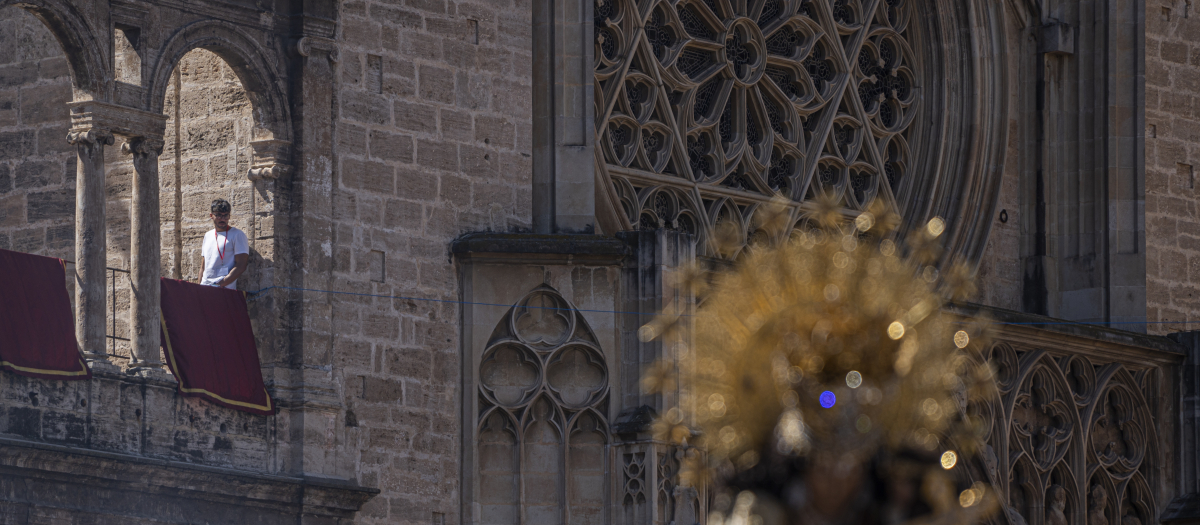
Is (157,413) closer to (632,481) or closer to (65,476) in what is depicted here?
(65,476)

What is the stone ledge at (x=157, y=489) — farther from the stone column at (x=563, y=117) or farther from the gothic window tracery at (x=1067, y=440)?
the gothic window tracery at (x=1067, y=440)

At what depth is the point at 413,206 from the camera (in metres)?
16.8

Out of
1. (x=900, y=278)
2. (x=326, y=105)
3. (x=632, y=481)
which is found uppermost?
(x=326, y=105)

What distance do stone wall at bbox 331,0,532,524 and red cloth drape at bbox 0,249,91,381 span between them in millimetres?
2251

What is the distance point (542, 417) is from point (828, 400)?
10.00m

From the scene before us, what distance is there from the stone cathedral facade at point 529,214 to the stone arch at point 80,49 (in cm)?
2

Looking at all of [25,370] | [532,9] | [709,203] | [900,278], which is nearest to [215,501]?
[25,370]

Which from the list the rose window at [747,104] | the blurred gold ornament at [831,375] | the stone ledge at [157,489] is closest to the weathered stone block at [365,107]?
the rose window at [747,104]

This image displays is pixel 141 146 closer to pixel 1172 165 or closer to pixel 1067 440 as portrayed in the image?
pixel 1067 440

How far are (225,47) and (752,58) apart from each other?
553cm

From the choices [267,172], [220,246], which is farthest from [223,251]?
[267,172]

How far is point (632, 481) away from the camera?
1678cm

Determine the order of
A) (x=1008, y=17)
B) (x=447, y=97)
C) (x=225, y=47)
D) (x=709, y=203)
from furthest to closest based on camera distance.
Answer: (x=1008, y=17), (x=709, y=203), (x=447, y=97), (x=225, y=47)

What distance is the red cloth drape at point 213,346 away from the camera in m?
14.9
